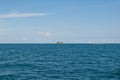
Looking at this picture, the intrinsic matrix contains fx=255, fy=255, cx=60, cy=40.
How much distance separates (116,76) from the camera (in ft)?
154

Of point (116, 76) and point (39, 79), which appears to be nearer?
point (39, 79)

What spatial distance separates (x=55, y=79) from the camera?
43.7 m

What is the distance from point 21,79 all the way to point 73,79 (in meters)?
8.84

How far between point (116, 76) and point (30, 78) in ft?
51.8

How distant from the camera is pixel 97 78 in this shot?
44500mm

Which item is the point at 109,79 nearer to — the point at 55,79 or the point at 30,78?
the point at 55,79

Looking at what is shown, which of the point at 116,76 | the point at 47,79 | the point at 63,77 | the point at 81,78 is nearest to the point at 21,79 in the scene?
the point at 47,79

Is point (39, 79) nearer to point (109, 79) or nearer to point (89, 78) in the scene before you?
point (89, 78)

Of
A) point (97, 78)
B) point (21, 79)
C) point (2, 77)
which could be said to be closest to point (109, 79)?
point (97, 78)

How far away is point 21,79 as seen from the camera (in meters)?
43.2

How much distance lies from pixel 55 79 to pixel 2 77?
30.7 ft

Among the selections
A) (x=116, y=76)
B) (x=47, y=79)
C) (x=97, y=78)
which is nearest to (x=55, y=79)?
(x=47, y=79)

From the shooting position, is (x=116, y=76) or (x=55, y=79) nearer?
(x=55, y=79)

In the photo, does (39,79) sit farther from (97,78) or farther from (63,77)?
(97,78)
